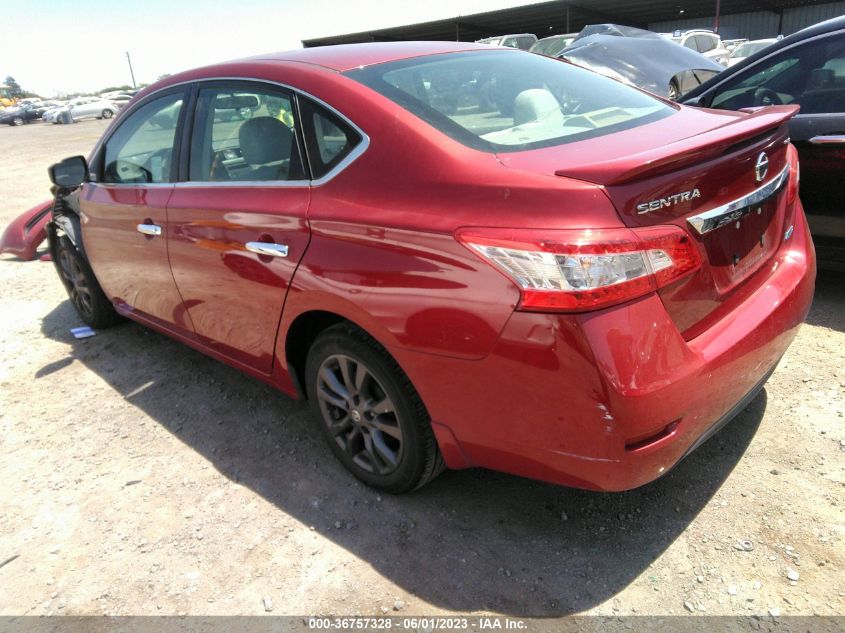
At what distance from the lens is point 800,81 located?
12.9ft

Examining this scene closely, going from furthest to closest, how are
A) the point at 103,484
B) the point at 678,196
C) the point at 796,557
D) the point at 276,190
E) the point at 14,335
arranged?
1. the point at 14,335
2. the point at 103,484
3. the point at 276,190
4. the point at 796,557
5. the point at 678,196

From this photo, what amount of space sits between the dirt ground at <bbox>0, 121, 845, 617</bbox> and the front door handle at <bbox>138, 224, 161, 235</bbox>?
0.96 meters

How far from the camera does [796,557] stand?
6.94 ft

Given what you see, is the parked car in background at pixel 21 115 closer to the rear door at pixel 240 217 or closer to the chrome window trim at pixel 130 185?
the chrome window trim at pixel 130 185

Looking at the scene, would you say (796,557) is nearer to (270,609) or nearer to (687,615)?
(687,615)

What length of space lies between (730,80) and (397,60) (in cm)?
270

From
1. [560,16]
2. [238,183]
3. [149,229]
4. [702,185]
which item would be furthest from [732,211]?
[560,16]

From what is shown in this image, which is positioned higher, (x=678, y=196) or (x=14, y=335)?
(x=678, y=196)

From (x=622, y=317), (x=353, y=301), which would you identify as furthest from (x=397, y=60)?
(x=622, y=317)

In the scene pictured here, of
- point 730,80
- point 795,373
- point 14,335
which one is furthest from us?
point 14,335

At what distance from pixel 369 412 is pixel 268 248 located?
2.50ft

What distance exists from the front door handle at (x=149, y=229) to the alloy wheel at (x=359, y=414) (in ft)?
4.24

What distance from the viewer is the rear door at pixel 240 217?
2.53m

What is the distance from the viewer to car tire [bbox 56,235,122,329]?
4.41 metres
